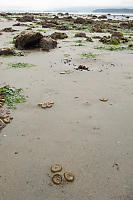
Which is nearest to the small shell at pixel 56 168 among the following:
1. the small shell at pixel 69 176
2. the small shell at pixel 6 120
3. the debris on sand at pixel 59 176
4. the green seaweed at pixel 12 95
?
the debris on sand at pixel 59 176

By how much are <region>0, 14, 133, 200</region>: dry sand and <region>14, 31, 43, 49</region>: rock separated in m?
4.04

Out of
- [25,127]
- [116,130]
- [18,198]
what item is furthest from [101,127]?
[18,198]

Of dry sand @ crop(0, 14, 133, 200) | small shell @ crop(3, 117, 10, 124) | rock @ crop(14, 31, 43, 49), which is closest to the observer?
dry sand @ crop(0, 14, 133, 200)

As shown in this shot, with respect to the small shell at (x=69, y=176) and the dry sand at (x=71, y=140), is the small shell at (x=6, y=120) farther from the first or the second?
the small shell at (x=69, y=176)

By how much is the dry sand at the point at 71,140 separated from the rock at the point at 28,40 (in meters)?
4.04

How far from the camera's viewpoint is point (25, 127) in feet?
10.9

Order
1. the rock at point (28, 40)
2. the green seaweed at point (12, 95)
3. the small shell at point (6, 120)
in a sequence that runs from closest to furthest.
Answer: the small shell at point (6, 120), the green seaweed at point (12, 95), the rock at point (28, 40)

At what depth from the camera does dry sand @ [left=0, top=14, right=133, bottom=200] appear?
224 cm

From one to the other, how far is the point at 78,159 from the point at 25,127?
1181 mm

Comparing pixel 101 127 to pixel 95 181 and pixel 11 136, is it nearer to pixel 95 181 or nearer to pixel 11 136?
pixel 95 181

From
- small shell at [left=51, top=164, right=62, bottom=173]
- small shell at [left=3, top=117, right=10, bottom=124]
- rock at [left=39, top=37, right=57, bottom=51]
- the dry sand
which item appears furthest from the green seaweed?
rock at [left=39, top=37, right=57, bottom=51]

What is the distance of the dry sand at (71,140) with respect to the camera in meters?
2.24

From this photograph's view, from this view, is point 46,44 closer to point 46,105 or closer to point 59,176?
point 46,105

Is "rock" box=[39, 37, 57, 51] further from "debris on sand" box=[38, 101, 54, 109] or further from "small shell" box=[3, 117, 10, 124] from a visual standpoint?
"small shell" box=[3, 117, 10, 124]
